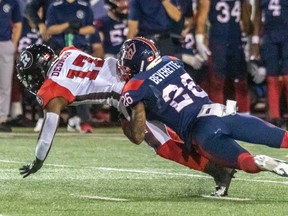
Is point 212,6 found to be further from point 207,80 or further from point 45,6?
point 45,6

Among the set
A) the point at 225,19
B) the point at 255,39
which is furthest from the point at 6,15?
the point at 255,39

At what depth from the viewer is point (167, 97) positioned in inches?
295

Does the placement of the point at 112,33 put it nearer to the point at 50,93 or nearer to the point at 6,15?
the point at 6,15

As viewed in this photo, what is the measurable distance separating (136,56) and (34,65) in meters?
0.76

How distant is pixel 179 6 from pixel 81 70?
5.44m

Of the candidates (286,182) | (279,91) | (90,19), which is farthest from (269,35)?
(286,182)

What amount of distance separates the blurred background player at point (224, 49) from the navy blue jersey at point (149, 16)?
2.85 ft

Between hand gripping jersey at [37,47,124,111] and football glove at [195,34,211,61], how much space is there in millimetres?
5034

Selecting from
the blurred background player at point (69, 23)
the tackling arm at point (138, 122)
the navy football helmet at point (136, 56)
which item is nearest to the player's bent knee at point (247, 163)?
the tackling arm at point (138, 122)

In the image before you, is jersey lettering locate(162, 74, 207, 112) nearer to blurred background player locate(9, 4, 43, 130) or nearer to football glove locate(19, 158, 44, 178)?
football glove locate(19, 158, 44, 178)

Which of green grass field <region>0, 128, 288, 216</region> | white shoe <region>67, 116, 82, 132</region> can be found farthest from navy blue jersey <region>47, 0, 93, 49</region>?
green grass field <region>0, 128, 288, 216</region>

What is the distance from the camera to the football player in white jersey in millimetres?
7648

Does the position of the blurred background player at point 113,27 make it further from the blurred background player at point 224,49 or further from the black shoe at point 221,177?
the black shoe at point 221,177

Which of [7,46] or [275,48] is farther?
[7,46]
